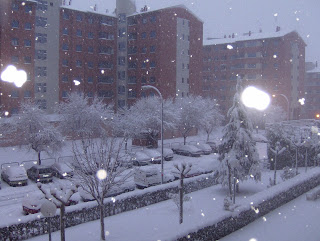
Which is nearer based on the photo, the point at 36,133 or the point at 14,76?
the point at 36,133

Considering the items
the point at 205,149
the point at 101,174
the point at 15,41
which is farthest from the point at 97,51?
the point at 101,174

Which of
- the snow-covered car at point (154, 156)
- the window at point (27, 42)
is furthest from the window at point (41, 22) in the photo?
the snow-covered car at point (154, 156)

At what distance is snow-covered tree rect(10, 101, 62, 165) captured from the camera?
28531 millimetres

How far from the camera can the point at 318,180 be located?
2162 centimetres

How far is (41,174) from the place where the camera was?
24578mm

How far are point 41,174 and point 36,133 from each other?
5.14 m

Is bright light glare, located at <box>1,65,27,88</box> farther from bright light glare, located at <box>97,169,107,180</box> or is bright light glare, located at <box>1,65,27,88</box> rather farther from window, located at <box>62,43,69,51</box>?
bright light glare, located at <box>97,169,107,180</box>

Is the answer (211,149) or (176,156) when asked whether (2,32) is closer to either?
(176,156)

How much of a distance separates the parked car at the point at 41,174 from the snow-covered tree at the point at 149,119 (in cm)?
1317

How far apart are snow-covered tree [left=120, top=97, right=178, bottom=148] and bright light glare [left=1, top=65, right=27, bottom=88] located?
45.7 feet

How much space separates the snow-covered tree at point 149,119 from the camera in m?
37.5

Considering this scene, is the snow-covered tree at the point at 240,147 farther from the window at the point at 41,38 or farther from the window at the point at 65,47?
the window at the point at 65,47

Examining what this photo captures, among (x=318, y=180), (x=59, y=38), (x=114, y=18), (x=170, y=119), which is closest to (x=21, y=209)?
(x=318, y=180)

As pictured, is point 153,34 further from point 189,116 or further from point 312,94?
point 312,94
